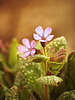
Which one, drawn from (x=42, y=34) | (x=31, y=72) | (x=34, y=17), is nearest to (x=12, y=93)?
(x=31, y=72)

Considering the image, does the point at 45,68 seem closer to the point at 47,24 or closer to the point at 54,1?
the point at 47,24

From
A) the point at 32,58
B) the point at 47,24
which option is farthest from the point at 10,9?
the point at 32,58

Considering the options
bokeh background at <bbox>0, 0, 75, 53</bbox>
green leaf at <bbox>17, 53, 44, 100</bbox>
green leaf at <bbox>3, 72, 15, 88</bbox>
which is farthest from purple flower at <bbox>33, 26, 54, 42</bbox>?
bokeh background at <bbox>0, 0, 75, 53</bbox>

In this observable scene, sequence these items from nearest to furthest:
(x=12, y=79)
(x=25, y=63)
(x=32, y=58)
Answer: (x=32, y=58)
(x=25, y=63)
(x=12, y=79)

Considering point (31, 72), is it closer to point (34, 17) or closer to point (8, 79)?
point (8, 79)

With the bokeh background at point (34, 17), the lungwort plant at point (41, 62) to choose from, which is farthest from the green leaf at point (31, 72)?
the bokeh background at point (34, 17)

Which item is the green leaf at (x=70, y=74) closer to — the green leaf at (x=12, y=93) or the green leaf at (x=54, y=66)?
the green leaf at (x=54, y=66)

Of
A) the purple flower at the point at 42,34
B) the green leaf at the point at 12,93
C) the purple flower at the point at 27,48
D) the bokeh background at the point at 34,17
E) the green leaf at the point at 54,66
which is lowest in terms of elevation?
the green leaf at the point at 12,93
